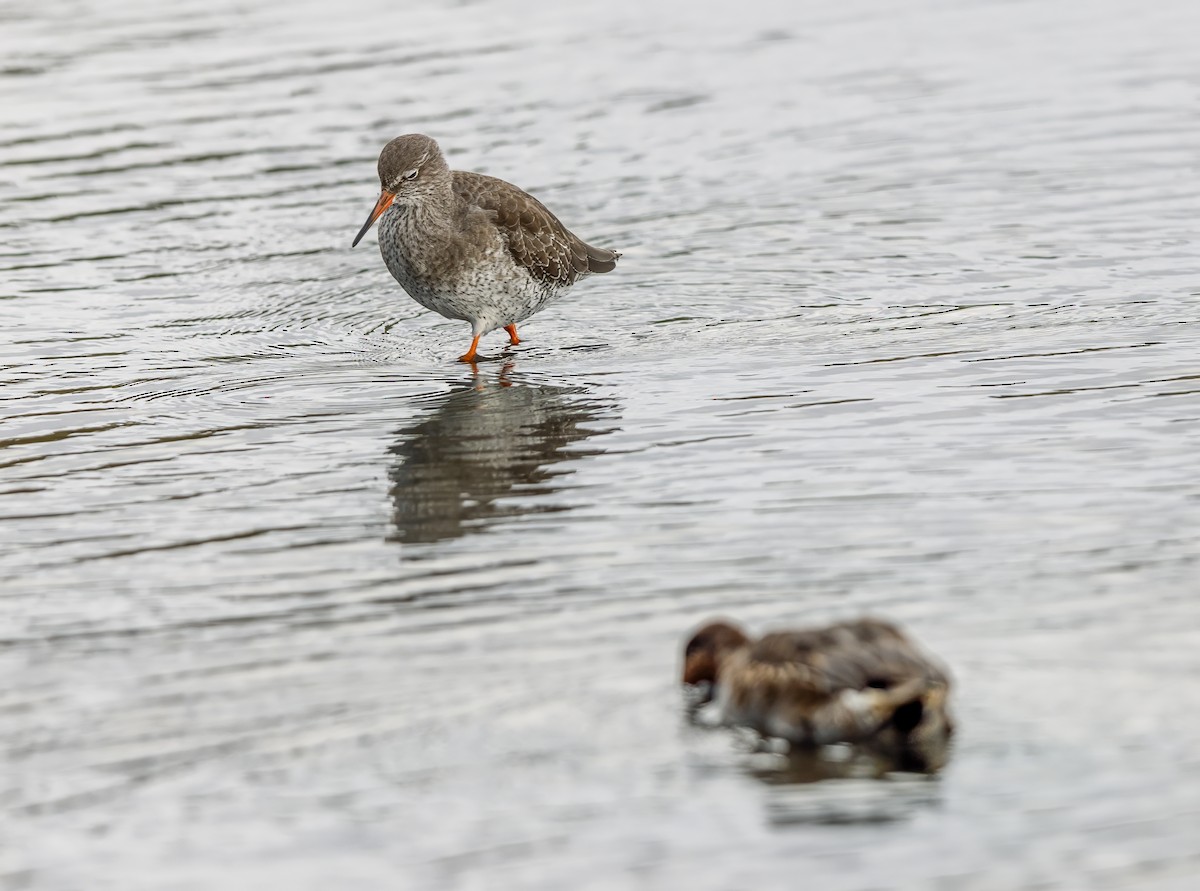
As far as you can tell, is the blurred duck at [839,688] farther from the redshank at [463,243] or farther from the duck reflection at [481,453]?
the redshank at [463,243]

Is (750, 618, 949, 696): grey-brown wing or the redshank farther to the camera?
the redshank

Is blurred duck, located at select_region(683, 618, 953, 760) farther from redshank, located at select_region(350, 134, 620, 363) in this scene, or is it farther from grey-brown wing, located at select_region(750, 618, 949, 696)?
redshank, located at select_region(350, 134, 620, 363)

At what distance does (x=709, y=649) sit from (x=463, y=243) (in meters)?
7.40

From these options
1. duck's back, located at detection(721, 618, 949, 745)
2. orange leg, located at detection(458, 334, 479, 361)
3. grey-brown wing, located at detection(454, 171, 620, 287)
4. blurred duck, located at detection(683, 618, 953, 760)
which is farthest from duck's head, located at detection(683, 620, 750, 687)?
grey-brown wing, located at detection(454, 171, 620, 287)

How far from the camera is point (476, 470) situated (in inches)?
465

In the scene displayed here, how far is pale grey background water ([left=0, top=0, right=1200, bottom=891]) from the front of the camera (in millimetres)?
7219

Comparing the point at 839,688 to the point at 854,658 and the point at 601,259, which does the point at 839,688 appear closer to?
the point at 854,658

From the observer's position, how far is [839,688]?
24.8ft

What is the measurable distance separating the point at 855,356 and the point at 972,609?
5109 millimetres

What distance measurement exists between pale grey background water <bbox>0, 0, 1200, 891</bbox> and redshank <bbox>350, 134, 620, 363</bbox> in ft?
1.54

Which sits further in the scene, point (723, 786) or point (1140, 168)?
point (1140, 168)

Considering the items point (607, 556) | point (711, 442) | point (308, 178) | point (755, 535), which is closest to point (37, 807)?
point (607, 556)

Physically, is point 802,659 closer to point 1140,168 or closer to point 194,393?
point 194,393

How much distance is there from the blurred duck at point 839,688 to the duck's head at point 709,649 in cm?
2
